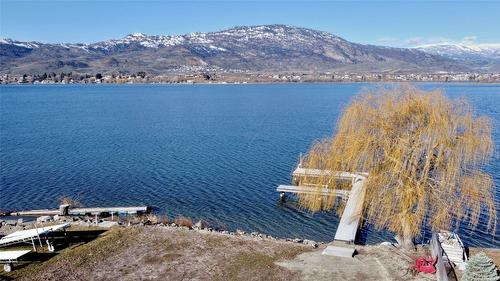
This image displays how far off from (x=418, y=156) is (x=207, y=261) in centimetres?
1200

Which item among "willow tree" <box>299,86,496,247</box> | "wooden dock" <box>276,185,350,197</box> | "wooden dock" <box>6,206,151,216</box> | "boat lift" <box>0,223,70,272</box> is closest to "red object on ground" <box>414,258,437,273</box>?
"willow tree" <box>299,86,496,247</box>

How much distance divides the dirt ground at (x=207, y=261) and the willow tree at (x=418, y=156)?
254cm

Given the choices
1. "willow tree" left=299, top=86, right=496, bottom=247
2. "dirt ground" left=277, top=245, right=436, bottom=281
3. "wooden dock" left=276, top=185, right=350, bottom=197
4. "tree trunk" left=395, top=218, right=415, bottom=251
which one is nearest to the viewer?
"dirt ground" left=277, top=245, right=436, bottom=281

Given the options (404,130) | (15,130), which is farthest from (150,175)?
(15,130)

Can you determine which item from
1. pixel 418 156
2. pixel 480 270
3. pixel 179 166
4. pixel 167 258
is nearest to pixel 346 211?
pixel 418 156

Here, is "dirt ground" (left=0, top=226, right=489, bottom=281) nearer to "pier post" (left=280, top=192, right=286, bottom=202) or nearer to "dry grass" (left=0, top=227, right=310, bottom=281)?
"dry grass" (left=0, top=227, right=310, bottom=281)

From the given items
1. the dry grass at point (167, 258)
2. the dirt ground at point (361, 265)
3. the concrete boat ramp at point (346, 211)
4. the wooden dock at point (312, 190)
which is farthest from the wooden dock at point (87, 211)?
the dirt ground at point (361, 265)

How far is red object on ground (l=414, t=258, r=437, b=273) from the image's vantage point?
20938 millimetres

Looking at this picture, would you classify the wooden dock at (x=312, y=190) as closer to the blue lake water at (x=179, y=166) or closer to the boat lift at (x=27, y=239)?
the blue lake water at (x=179, y=166)

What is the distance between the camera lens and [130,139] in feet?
244

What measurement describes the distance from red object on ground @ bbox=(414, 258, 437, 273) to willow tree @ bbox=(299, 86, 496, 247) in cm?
300

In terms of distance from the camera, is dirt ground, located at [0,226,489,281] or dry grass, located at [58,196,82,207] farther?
dry grass, located at [58,196,82,207]

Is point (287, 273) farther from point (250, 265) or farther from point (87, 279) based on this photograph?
point (87, 279)

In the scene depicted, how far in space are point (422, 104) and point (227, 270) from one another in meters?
13.4
